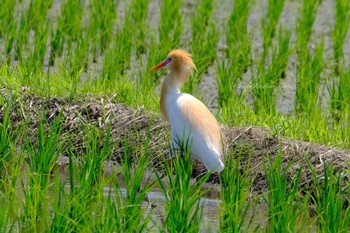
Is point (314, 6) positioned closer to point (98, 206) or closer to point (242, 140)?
point (242, 140)

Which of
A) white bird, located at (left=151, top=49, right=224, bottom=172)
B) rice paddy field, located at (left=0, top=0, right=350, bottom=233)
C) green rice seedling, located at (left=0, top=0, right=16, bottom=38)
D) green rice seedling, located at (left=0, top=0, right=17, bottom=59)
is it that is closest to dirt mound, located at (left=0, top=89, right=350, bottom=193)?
rice paddy field, located at (left=0, top=0, right=350, bottom=233)

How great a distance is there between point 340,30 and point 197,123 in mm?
3348

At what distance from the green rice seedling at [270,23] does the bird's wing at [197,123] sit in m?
2.93

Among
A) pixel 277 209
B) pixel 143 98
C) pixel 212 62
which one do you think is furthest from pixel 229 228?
pixel 212 62

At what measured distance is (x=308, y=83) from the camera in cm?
753

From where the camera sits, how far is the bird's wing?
20.5 feet

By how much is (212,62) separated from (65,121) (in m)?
2.53

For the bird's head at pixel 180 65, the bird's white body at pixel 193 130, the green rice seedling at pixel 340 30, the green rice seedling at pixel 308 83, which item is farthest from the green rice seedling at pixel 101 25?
the bird's white body at pixel 193 130

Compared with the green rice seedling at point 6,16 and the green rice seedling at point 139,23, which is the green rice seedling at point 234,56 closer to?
the green rice seedling at point 139,23

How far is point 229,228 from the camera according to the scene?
15.0 ft

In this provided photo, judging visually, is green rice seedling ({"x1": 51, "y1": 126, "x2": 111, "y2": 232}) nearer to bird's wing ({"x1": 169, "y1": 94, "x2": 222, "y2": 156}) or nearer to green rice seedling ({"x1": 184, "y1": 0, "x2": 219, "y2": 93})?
bird's wing ({"x1": 169, "y1": 94, "x2": 222, "y2": 156})

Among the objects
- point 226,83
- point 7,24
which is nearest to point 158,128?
point 226,83

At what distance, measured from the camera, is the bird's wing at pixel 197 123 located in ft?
20.5

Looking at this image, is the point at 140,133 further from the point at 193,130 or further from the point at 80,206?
the point at 80,206
